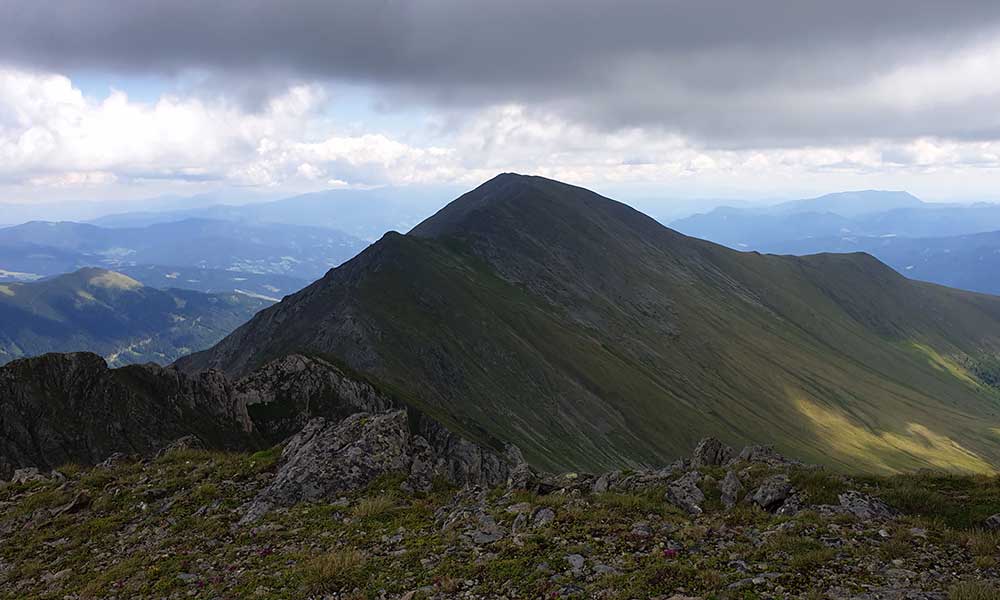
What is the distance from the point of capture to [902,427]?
19450 centimetres

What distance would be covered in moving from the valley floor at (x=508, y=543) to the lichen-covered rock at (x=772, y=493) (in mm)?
511

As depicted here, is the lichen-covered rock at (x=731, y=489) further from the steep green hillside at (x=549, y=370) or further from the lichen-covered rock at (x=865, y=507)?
the steep green hillside at (x=549, y=370)

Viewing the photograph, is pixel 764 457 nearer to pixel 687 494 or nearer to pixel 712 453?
pixel 712 453

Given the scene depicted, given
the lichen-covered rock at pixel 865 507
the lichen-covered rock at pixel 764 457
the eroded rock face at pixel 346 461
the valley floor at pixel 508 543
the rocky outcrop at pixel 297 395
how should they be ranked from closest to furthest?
the valley floor at pixel 508 543 → the lichen-covered rock at pixel 865 507 → the eroded rock face at pixel 346 461 → the lichen-covered rock at pixel 764 457 → the rocky outcrop at pixel 297 395

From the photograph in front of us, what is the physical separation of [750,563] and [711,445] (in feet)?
49.7

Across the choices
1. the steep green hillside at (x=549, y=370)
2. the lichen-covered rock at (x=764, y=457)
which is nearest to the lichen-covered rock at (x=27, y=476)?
the lichen-covered rock at (x=764, y=457)

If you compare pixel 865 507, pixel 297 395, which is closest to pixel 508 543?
pixel 865 507

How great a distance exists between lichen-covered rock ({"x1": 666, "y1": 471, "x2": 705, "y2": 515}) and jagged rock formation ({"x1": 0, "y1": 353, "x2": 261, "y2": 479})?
142ft

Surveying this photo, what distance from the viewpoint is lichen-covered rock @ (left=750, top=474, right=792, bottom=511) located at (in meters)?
18.3

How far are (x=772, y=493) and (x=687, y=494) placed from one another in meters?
2.84

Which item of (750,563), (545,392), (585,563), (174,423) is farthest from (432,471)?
(545,392)

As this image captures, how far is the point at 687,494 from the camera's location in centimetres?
1945

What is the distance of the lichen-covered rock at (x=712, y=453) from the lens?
26748mm

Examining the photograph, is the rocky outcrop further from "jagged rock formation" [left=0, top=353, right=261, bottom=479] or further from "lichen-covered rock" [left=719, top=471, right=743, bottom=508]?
"lichen-covered rock" [left=719, top=471, right=743, bottom=508]
